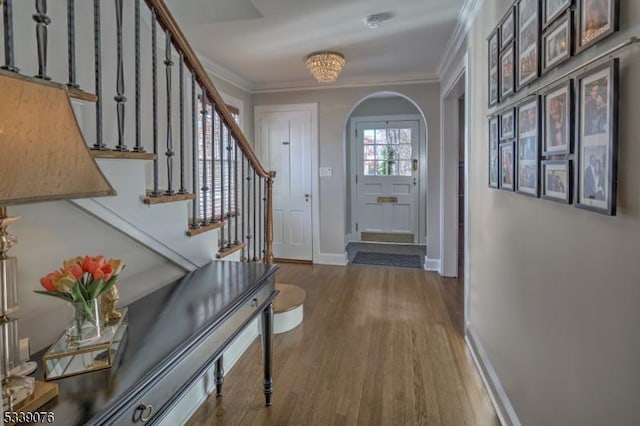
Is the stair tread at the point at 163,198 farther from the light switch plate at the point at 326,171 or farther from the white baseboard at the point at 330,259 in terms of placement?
the white baseboard at the point at 330,259

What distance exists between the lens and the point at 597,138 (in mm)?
1105

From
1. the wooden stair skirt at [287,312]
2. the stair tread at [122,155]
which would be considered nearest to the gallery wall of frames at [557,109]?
the stair tread at [122,155]

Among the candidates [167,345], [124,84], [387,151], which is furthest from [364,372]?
[387,151]

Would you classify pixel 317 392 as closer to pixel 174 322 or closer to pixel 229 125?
pixel 174 322

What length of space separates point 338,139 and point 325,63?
4.81 ft

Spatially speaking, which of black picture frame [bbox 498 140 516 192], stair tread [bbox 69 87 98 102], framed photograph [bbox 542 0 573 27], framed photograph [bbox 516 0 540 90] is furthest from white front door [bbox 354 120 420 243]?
stair tread [bbox 69 87 98 102]

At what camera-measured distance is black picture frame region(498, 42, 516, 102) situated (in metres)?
1.83

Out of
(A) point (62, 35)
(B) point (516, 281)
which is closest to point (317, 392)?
(B) point (516, 281)

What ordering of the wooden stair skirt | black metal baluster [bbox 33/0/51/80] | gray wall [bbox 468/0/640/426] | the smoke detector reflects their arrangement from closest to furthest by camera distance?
1. gray wall [bbox 468/0/640/426]
2. black metal baluster [bbox 33/0/51/80]
3. the smoke detector
4. the wooden stair skirt

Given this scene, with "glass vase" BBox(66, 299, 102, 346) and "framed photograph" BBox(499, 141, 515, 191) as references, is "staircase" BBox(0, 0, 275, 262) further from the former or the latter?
"framed photograph" BBox(499, 141, 515, 191)

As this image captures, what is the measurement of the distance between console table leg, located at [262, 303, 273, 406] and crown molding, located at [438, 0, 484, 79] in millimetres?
2337

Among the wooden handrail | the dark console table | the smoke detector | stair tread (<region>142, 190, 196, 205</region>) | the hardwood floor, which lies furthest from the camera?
the smoke detector

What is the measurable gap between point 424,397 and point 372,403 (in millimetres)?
308

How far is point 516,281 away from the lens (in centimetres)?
183
